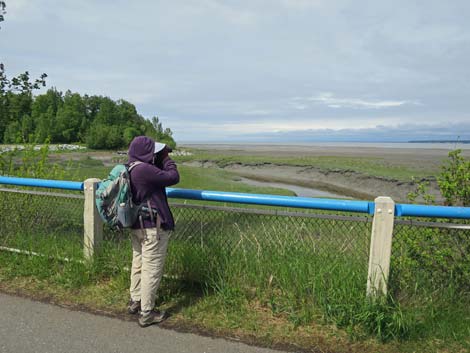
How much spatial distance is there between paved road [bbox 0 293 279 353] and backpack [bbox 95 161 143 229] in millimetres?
934

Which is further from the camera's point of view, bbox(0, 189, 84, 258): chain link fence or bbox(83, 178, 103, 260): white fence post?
bbox(0, 189, 84, 258): chain link fence

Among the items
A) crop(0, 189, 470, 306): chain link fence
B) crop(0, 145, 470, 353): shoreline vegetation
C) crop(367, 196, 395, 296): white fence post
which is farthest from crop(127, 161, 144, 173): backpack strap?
crop(367, 196, 395, 296): white fence post

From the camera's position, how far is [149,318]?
10.8 ft

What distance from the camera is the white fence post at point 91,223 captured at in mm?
4148

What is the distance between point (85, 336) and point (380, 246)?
265 centimetres

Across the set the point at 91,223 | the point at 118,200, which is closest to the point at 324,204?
the point at 118,200

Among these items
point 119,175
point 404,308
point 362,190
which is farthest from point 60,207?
point 362,190

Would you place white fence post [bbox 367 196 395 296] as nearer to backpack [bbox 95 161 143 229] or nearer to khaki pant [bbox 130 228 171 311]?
khaki pant [bbox 130 228 171 311]

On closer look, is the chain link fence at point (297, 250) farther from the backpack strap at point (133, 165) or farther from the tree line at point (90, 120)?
the tree line at point (90, 120)

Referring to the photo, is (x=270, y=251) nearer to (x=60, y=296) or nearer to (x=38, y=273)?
(x=60, y=296)

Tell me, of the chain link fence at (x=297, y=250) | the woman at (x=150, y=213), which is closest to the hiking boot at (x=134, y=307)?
the woman at (x=150, y=213)

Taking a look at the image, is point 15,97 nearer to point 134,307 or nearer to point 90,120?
point 134,307

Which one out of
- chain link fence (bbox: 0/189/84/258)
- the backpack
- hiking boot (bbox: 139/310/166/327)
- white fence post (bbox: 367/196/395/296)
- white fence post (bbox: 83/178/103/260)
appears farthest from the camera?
chain link fence (bbox: 0/189/84/258)

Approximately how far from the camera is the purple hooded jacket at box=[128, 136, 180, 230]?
3195 mm
